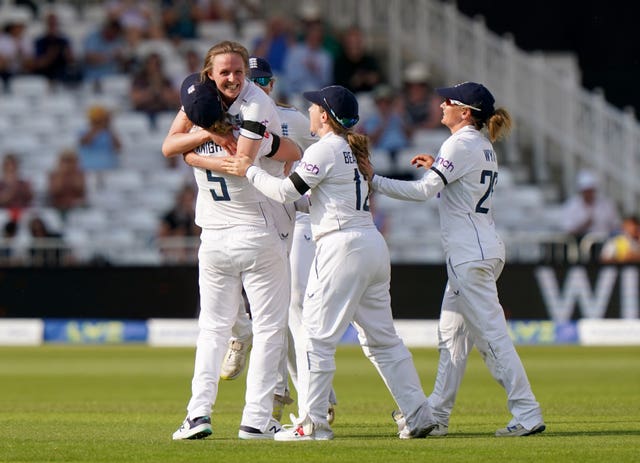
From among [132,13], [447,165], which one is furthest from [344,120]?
[132,13]

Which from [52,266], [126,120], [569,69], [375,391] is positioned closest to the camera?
[375,391]

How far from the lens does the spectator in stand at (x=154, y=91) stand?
19219mm

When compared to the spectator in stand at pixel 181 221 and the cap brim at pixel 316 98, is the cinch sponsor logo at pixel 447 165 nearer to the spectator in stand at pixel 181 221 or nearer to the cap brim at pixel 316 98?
the cap brim at pixel 316 98

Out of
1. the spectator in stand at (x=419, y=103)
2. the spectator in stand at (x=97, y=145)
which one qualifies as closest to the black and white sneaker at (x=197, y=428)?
the spectator in stand at (x=97, y=145)

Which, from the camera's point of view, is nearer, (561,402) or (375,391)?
(561,402)

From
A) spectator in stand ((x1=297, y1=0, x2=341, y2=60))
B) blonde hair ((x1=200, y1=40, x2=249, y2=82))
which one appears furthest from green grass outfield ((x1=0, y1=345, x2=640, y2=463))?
spectator in stand ((x1=297, y1=0, x2=341, y2=60))

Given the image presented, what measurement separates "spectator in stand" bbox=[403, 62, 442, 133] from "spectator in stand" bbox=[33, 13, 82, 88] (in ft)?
15.0

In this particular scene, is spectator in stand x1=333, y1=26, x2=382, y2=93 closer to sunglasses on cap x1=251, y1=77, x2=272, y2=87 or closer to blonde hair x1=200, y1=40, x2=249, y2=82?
sunglasses on cap x1=251, y1=77, x2=272, y2=87

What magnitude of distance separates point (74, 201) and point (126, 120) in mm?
1988

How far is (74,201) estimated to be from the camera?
17.7 metres

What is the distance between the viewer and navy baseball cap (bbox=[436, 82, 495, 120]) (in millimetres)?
7805

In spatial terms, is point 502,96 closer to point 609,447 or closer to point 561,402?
point 561,402

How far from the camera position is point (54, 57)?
786 inches

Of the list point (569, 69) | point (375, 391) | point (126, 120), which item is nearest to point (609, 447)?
point (375, 391)
